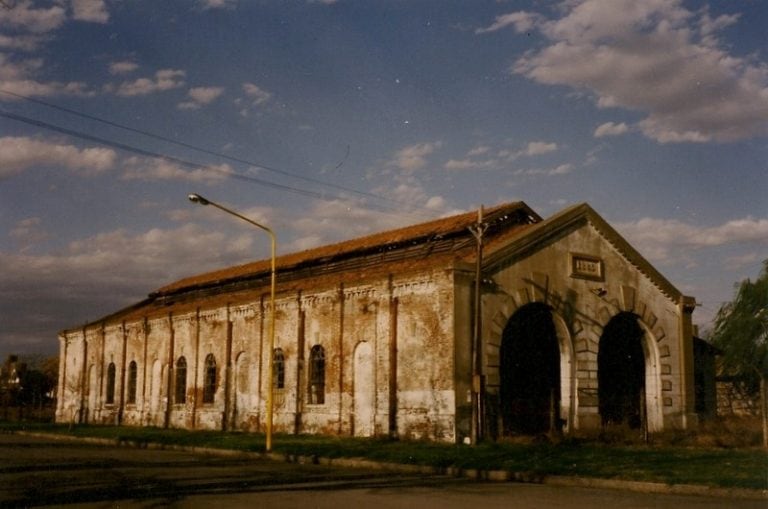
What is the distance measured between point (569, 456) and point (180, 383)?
22270 millimetres

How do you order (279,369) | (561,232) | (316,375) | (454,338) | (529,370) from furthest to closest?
(279,369) < (316,375) < (529,370) < (561,232) < (454,338)

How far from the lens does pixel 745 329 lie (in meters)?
38.6

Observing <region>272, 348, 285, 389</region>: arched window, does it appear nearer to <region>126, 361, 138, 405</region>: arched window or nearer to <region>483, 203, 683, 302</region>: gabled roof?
<region>483, 203, 683, 302</region>: gabled roof

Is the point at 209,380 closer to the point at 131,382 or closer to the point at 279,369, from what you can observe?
the point at 279,369

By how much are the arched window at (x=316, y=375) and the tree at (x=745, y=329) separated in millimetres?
20262

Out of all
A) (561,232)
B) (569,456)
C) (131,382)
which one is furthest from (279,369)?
(569,456)

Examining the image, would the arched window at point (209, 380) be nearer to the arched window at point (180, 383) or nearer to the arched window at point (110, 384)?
the arched window at point (180, 383)

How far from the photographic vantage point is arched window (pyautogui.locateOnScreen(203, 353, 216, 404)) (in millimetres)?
33906

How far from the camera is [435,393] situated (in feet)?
77.7

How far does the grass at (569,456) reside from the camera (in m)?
15.0

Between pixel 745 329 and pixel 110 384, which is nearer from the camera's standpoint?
pixel 745 329

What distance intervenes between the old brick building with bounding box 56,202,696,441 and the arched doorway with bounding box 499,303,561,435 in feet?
0.17

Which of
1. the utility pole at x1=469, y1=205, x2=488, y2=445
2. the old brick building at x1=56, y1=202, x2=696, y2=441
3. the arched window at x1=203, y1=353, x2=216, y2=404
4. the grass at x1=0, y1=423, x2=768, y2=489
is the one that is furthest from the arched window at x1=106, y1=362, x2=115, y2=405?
the utility pole at x1=469, y1=205, x2=488, y2=445

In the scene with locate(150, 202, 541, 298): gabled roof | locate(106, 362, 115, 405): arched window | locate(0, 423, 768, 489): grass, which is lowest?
locate(0, 423, 768, 489): grass
